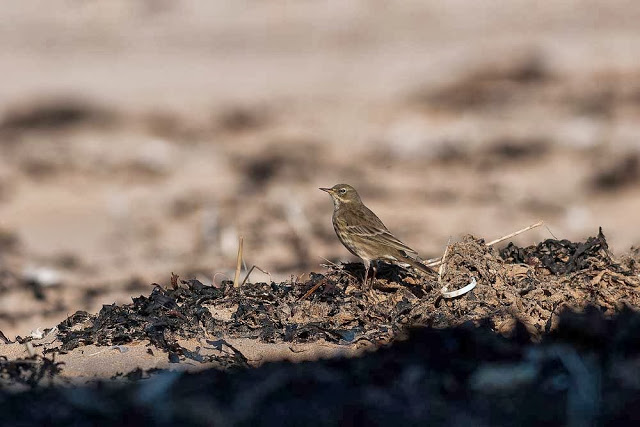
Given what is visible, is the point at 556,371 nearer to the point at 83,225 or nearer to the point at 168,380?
the point at 168,380

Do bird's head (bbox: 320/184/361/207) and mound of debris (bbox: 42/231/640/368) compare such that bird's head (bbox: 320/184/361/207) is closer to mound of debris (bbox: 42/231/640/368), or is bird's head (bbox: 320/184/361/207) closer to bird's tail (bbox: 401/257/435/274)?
bird's tail (bbox: 401/257/435/274)

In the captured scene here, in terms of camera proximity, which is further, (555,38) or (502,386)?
(555,38)

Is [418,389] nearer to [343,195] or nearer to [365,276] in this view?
[365,276]

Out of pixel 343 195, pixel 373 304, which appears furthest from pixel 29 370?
pixel 343 195

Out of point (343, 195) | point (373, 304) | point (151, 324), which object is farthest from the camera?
point (343, 195)

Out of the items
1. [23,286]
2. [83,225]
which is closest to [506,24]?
[83,225]

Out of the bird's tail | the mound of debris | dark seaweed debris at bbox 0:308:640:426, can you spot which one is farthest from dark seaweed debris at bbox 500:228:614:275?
dark seaweed debris at bbox 0:308:640:426
